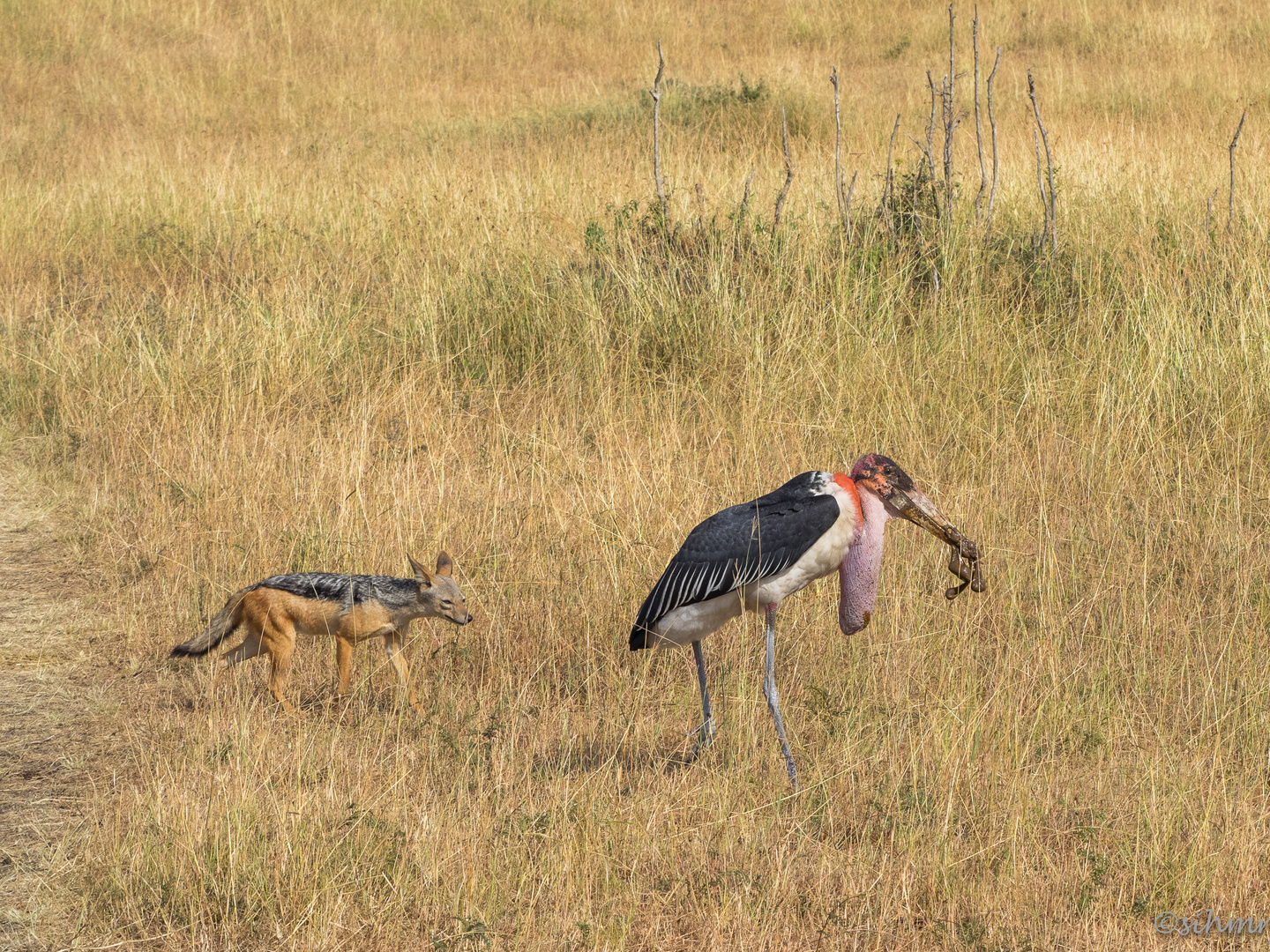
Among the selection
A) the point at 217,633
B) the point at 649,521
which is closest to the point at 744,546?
the point at 649,521

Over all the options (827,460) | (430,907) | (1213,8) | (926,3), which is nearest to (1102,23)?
(1213,8)

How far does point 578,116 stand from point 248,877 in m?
11.2

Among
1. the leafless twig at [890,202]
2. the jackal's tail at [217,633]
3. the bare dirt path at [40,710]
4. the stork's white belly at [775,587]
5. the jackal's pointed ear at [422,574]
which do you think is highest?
the leafless twig at [890,202]

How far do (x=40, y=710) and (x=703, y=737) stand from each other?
2193 mm

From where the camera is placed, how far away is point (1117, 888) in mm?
3010

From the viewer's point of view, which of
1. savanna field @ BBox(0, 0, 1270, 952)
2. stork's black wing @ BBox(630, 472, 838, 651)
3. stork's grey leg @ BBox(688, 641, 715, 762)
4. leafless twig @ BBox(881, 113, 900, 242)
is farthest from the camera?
leafless twig @ BBox(881, 113, 900, 242)

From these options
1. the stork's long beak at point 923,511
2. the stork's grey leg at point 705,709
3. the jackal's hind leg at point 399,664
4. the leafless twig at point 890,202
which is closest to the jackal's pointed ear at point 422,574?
the jackal's hind leg at point 399,664

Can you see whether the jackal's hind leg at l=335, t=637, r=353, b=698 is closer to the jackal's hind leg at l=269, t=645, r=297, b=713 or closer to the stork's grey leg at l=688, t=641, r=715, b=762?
the jackal's hind leg at l=269, t=645, r=297, b=713

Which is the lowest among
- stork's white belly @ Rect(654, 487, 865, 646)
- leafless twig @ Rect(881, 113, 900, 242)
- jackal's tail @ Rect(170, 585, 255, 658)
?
jackal's tail @ Rect(170, 585, 255, 658)

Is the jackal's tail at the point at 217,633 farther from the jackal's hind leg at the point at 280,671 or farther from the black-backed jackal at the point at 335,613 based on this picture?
the jackal's hind leg at the point at 280,671

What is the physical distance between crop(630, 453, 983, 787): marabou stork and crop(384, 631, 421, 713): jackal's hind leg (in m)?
0.95

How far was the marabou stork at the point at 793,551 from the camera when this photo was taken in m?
3.23

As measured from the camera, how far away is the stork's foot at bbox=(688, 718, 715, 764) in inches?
137

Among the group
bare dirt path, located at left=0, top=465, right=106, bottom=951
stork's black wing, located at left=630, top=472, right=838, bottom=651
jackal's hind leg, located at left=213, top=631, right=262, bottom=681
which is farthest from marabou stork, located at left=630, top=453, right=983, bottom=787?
bare dirt path, located at left=0, top=465, right=106, bottom=951
